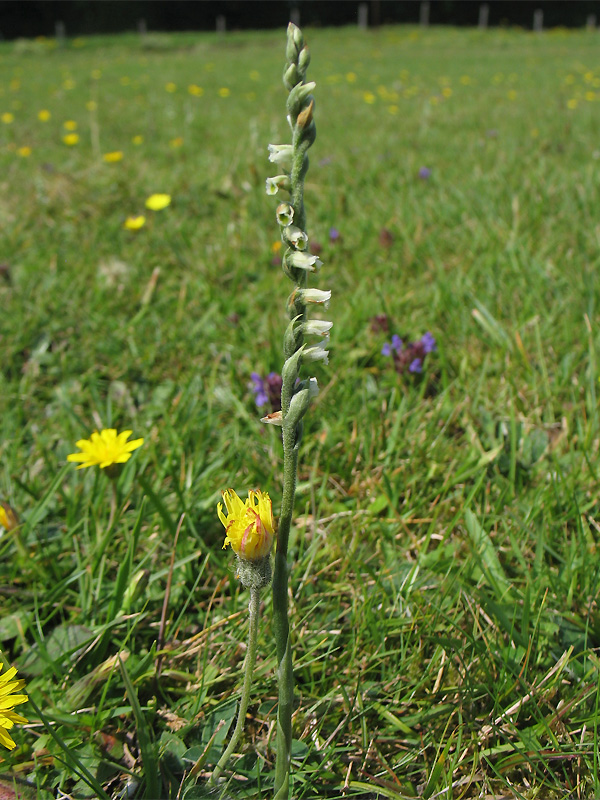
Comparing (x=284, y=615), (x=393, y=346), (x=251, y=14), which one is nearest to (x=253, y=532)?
(x=284, y=615)

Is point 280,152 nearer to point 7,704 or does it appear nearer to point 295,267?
point 295,267

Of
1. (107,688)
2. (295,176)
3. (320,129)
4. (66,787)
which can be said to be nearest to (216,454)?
(107,688)

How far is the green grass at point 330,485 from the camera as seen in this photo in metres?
1.12

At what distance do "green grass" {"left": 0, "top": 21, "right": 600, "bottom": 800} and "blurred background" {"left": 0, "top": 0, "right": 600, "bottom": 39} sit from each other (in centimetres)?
3291

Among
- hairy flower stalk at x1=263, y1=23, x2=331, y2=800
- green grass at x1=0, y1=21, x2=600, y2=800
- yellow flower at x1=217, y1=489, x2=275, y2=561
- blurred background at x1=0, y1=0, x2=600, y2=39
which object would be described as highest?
blurred background at x1=0, y1=0, x2=600, y2=39

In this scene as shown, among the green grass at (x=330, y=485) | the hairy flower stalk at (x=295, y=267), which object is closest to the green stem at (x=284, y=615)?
the hairy flower stalk at (x=295, y=267)

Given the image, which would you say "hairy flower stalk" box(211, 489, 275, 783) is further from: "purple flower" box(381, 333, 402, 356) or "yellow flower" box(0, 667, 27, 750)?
"purple flower" box(381, 333, 402, 356)

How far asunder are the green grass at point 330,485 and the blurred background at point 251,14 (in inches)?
1296

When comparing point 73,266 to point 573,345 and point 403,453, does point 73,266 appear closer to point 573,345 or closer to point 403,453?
point 403,453

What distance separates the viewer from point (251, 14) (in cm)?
3491

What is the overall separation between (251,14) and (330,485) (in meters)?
40.0

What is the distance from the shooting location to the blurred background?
32.2m

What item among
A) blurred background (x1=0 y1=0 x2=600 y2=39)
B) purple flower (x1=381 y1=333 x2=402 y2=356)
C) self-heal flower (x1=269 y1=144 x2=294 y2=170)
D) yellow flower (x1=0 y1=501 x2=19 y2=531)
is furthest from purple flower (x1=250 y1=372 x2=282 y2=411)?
blurred background (x1=0 y1=0 x2=600 y2=39)

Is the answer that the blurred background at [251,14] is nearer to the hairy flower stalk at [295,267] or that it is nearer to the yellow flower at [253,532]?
the hairy flower stalk at [295,267]
